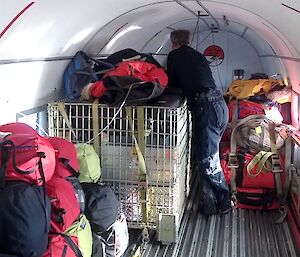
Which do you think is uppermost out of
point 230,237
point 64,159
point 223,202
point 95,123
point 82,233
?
point 95,123

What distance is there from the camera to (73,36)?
340 cm

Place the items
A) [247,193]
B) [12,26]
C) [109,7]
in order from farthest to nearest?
[247,193], [109,7], [12,26]

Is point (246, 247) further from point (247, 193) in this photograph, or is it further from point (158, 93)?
point (158, 93)

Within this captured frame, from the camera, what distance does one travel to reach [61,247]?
6.49 ft

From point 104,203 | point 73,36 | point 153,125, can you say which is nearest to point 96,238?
point 104,203

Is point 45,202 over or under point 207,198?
over

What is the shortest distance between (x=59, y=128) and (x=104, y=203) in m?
0.95

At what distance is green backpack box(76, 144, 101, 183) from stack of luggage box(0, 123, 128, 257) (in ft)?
0.29

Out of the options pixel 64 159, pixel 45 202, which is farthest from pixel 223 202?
pixel 45 202

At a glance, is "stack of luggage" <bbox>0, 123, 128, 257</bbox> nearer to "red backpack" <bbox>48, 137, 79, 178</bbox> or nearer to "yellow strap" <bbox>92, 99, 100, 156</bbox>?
"red backpack" <bbox>48, 137, 79, 178</bbox>

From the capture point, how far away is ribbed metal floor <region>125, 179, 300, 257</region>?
337 centimetres

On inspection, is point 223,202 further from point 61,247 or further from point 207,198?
point 61,247

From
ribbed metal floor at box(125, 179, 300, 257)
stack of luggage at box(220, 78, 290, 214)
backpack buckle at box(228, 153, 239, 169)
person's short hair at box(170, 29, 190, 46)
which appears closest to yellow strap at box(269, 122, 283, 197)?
stack of luggage at box(220, 78, 290, 214)

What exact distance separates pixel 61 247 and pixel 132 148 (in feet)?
4.37
